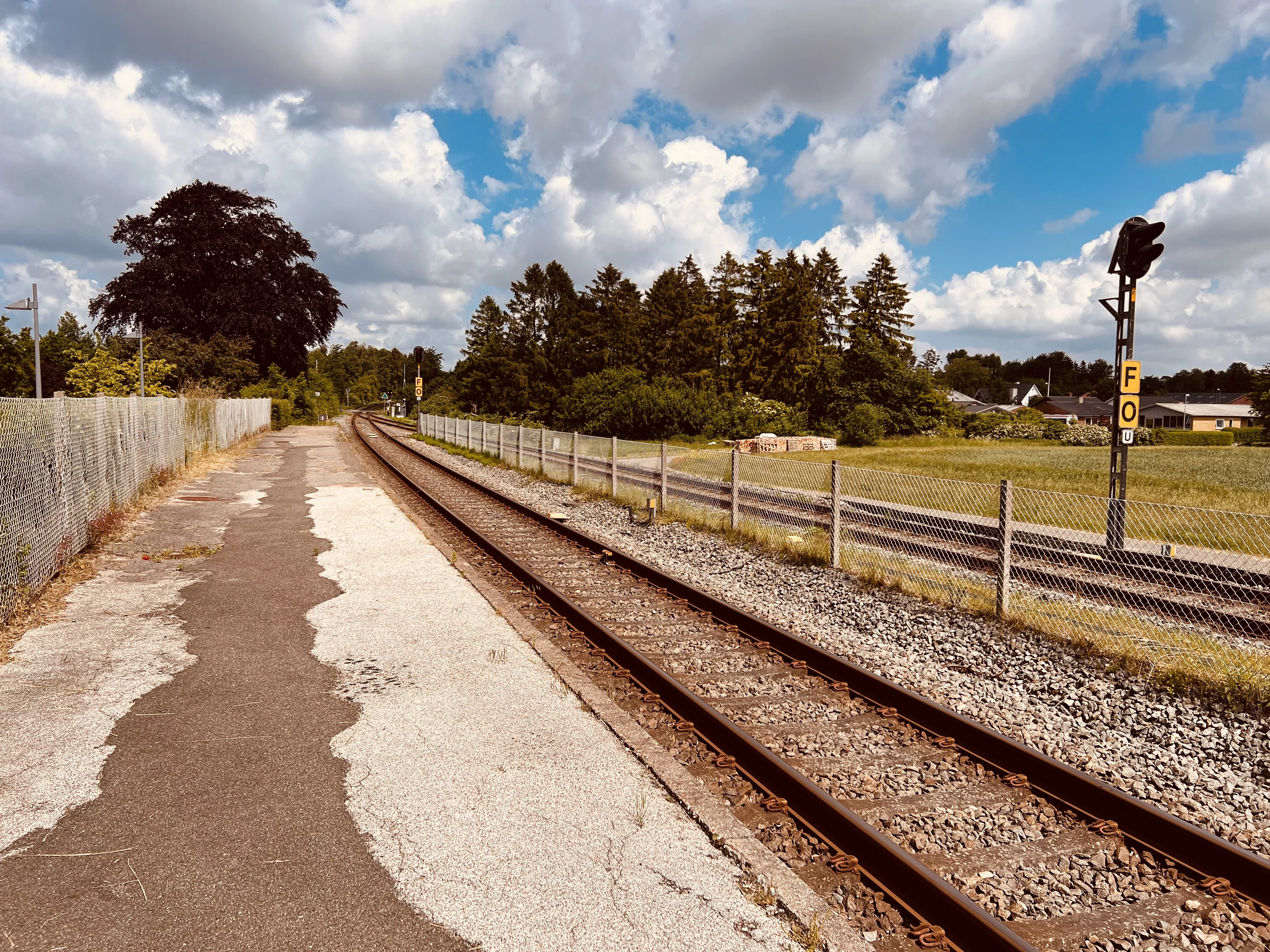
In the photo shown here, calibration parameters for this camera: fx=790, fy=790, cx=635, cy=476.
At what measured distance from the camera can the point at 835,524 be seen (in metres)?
10.5

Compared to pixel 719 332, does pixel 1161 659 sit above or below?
below

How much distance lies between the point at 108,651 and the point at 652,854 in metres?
5.49

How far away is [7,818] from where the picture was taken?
13.3 ft

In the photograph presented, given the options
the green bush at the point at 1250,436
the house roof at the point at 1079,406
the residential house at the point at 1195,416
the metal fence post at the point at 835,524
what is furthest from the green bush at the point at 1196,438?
the metal fence post at the point at 835,524

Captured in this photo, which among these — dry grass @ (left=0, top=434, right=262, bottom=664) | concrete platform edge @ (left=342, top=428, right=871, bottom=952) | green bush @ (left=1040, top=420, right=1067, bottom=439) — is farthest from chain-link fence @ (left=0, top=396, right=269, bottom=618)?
green bush @ (left=1040, top=420, right=1067, bottom=439)

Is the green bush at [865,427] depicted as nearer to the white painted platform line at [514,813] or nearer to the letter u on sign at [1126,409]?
the letter u on sign at [1126,409]

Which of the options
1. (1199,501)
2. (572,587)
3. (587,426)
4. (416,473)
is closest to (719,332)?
(587,426)

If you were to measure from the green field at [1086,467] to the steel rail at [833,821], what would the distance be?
665cm

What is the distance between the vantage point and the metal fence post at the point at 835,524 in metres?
10.2

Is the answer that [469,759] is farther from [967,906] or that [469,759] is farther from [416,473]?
[416,473]

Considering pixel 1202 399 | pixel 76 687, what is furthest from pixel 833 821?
pixel 1202 399

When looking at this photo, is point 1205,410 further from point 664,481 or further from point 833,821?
point 833,821

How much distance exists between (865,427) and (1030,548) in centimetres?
3288

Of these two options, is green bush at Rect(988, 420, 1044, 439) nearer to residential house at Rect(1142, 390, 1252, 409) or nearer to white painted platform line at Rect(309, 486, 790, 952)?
white painted platform line at Rect(309, 486, 790, 952)
